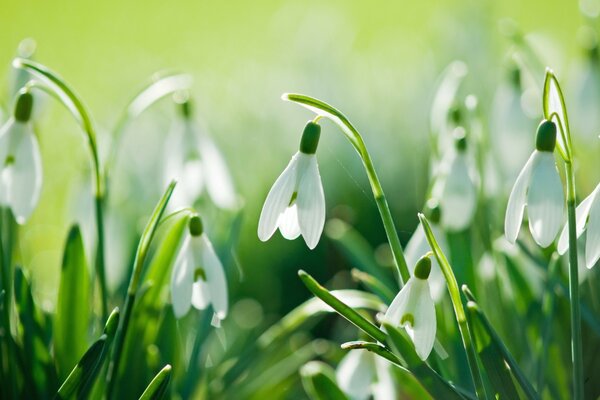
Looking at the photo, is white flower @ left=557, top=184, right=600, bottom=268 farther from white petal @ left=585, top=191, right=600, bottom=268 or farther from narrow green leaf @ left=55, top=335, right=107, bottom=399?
narrow green leaf @ left=55, top=335, right=107, bottom=399

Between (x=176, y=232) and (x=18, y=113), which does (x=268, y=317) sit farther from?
(x=18, y=113)

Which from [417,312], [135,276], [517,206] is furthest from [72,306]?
[517,206]

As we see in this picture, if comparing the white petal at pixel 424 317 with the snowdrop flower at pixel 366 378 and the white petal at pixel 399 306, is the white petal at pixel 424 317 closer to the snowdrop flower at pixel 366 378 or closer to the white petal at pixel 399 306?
the white petal at pixel 399 306

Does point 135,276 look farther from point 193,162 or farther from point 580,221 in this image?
point 580,221

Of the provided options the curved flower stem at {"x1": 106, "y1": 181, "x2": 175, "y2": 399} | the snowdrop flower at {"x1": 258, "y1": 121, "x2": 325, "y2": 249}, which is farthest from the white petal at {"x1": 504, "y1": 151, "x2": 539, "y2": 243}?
the curved flower stem at {"x1": 106, "y1": 181, "x2": 175, "y2": 399}

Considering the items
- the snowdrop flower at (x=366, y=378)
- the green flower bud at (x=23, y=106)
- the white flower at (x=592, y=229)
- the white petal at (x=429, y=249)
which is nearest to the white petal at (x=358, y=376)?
the snowdrop flower at (x=366, y=378)

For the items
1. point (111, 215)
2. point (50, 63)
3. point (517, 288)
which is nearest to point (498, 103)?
point (517, 288)
